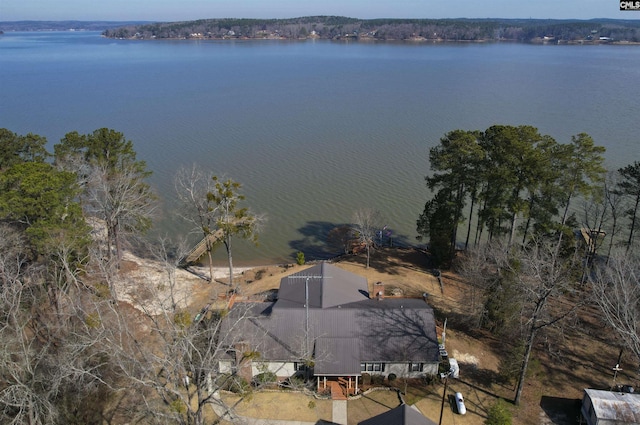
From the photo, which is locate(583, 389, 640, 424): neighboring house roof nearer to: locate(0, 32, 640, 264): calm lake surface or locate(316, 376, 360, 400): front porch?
locate(316, 376, 360, 400): front porch

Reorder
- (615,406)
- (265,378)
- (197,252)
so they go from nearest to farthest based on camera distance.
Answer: (615,406), (265,378), (197,252)

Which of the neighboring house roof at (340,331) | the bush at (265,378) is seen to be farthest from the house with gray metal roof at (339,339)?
the bush at (265,378)

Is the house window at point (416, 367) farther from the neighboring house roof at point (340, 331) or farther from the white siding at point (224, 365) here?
the white siding at point (224, 365)

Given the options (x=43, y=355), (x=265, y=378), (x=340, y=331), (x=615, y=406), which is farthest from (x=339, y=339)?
(x=43, y=355)

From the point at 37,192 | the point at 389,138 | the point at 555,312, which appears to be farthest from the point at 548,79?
the point at 37,192

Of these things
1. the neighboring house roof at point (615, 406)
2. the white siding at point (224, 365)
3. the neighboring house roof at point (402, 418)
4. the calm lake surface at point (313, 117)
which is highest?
the calm lake surface at point (313, 117)

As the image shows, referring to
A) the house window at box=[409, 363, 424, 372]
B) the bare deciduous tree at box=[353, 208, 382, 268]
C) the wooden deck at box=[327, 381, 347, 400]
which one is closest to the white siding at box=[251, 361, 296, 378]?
the wooden deck at box=[327, 381, 347, 400]

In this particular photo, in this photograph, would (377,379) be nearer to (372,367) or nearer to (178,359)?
(372,367)

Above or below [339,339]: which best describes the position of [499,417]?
below
